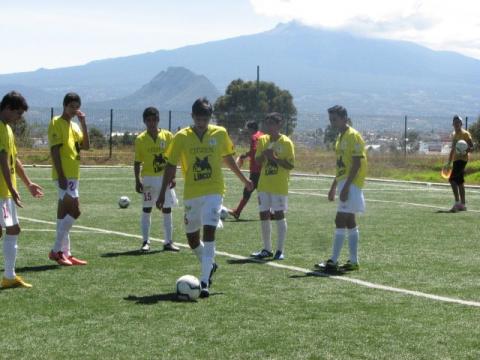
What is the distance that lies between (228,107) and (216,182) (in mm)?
81663

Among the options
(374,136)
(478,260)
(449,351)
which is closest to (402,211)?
(478,260)

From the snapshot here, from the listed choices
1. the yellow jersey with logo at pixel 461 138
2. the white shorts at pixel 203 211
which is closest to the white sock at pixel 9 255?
the white shorts at pixel 203 211

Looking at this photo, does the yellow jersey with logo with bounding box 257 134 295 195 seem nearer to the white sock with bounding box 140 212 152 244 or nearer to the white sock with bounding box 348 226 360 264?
the white sock with bounding box 348 226 360 264

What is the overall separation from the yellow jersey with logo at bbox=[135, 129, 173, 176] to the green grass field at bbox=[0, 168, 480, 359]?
1.31 meters

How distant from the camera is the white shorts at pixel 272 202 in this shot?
42.4 feet

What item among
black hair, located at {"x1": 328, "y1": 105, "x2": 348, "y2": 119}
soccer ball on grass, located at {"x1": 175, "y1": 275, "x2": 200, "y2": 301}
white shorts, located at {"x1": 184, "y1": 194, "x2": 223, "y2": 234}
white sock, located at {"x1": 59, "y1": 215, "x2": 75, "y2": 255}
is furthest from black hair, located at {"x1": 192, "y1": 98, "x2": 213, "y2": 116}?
white sock, located at {"x1": 59, "y1": 215, "x2": 75, "y2": 255}

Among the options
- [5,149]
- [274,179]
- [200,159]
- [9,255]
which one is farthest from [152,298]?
[274,179]

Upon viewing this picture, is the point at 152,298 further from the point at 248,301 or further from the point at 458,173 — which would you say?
the point at 458,173

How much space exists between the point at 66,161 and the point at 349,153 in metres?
3.93

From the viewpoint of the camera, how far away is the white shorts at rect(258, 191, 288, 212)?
12914mm

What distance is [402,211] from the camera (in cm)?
2083

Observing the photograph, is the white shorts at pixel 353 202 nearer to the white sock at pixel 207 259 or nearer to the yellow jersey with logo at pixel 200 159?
the yellow jersey with logo at pixel 200 159

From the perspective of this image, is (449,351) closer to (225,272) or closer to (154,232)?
(225,272)

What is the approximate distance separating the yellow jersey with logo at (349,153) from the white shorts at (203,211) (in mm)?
2423
